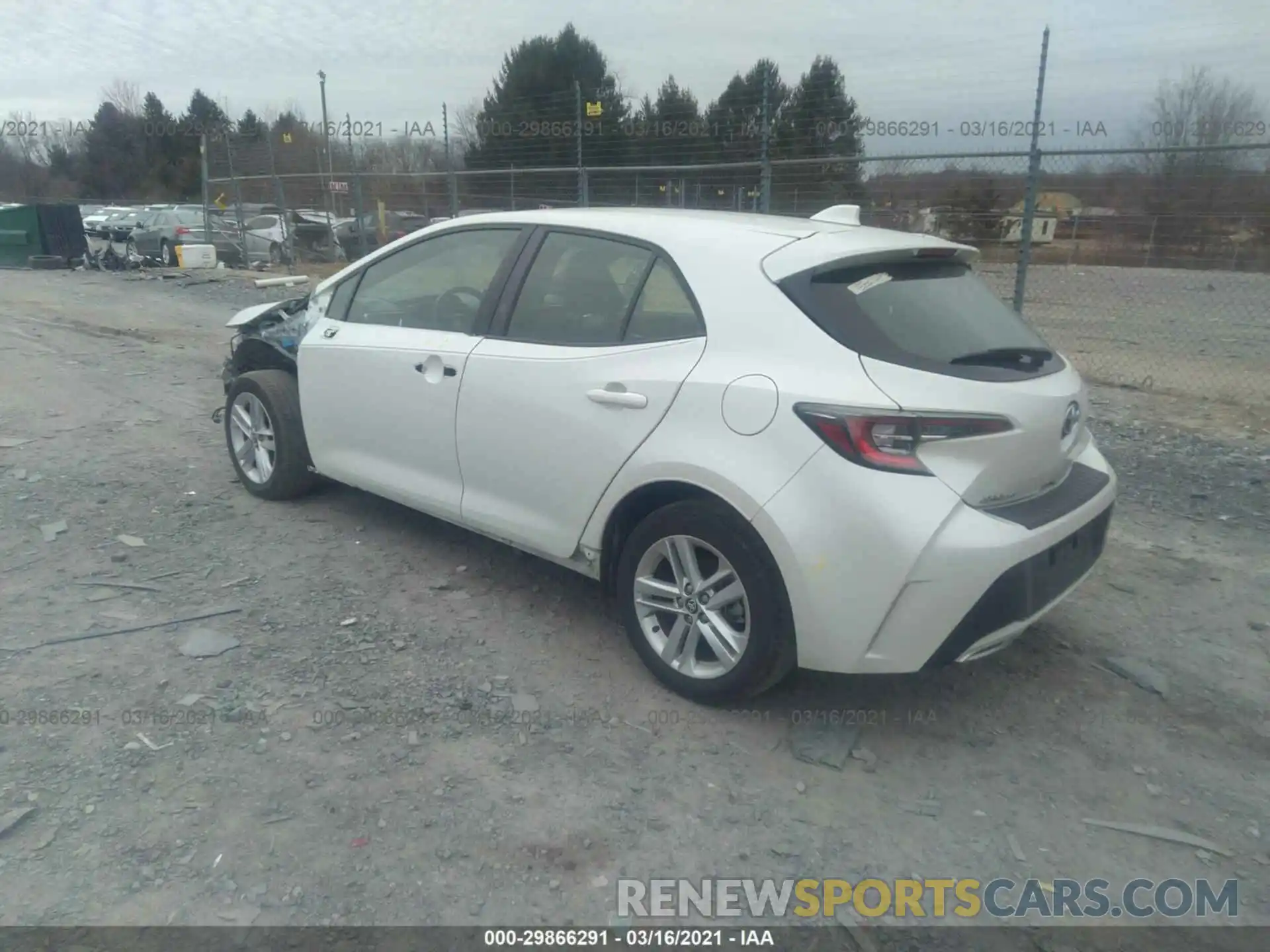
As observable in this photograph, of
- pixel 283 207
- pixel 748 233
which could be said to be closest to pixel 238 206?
pixel 283 207

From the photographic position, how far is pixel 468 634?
4008 millimetres

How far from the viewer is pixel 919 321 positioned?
327cm

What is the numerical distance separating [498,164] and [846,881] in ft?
75.6

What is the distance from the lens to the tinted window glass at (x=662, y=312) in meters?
3.42

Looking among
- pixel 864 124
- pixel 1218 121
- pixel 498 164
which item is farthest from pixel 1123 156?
pixel 498 164

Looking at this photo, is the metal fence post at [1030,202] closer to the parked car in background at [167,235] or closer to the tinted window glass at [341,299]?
the tinted window glass at [341,299]

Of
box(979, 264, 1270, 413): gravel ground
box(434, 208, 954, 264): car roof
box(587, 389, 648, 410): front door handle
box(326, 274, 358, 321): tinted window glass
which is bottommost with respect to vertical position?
box(979, 264, 1270, 413): gravel ground

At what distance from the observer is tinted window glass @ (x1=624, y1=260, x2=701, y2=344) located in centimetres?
342

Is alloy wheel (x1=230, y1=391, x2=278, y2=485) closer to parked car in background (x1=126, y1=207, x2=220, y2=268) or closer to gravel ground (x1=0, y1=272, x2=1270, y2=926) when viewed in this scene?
gravel ground (x1=0, y1=272, x2=1270, y2=926)

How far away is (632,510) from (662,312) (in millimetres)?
724

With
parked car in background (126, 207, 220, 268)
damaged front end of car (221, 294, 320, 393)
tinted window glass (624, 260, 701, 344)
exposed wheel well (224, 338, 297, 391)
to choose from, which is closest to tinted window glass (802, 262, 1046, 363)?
tinted window glass (624, 260, 701, 344)
